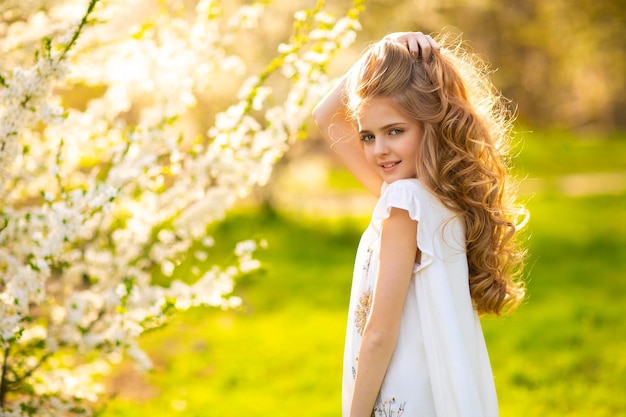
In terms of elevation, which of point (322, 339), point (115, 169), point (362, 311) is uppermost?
point (322, 339)

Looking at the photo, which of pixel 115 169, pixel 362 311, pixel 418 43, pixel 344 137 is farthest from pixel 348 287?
Result: pixel 418 43

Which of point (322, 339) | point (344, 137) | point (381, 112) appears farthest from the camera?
point (322, 339)

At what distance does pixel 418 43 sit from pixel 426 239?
0.58 metres

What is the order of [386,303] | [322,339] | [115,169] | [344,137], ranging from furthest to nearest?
[322,339] < [115,169] < [344,137] < [386,303]

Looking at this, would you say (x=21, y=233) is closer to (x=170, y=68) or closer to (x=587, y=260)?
(x=170, y=68)

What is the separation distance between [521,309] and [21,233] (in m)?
4.98

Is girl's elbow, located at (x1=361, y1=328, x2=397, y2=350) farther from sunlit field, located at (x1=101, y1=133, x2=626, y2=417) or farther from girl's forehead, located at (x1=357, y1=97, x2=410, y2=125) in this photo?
sunlit field, located at (x1=101, y1=133, x2=626, y2=417)

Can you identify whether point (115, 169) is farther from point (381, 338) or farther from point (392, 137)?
point (381, 338)

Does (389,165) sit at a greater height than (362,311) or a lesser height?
greater

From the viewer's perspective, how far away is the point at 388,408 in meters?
2.01

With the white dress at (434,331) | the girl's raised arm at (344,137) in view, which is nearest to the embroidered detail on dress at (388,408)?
the white dress at (434,331)

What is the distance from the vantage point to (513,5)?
13.9m

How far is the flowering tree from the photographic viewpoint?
8.15 feet

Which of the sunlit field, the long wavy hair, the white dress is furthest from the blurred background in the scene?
the white dress
